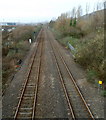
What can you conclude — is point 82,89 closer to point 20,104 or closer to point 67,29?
point 20,104

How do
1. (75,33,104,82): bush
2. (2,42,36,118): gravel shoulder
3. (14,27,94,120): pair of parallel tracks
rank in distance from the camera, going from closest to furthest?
(14,27,94,120): pair of parallel tracks < (2,42,36,118): gravel shoulder < (75,33,104,82): bush

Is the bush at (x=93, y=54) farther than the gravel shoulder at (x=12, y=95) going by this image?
Yes

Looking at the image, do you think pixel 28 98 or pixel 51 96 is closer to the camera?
pixel 28 98

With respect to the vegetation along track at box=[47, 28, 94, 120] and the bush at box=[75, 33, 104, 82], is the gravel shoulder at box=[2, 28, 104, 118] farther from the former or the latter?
the bush at box=[75, 33, 104, 82]

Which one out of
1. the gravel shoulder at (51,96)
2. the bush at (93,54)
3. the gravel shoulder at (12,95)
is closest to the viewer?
the gravel shoulder at (51,96)

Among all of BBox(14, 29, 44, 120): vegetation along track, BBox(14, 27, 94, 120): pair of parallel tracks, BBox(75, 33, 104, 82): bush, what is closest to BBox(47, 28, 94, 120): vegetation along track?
BBox(14, 27, 94, 120): pair of parallel tracks

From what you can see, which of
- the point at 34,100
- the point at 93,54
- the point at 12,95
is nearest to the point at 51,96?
the point at 34,100

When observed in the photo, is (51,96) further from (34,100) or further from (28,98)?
(28,98)

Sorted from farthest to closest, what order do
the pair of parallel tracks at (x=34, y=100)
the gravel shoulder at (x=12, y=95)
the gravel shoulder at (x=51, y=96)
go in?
the gravel shoulder at (x=12, y=95) < the gravel shoulder at (x=51, y=96) < the pair of parallel tracks at (x=34, y=100)

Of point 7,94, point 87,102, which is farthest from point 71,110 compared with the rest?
point 7,94

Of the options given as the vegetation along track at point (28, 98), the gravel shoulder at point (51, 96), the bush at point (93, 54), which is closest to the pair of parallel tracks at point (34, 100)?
the vegetation along track at point (28, 98)

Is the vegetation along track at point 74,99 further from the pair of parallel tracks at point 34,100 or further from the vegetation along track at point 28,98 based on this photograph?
the vegetation along track at point 28,98

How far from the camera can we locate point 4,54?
1978cm

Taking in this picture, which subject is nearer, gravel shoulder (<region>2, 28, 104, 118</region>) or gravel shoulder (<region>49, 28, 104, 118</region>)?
gravel shoulder (<region>2, 28, 104, 118</region>)
